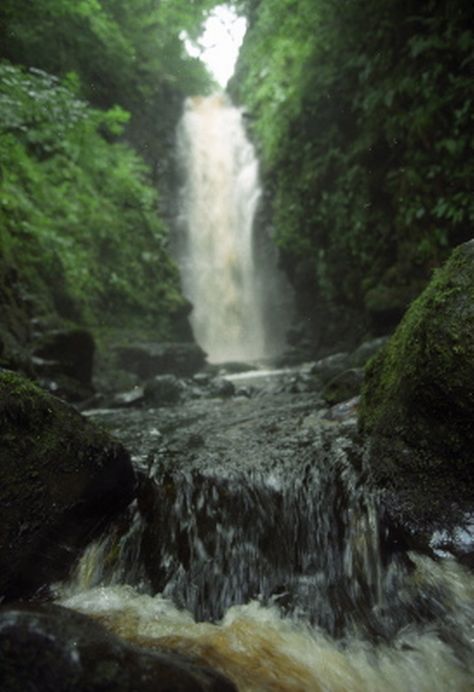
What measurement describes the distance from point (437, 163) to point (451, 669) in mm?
6295

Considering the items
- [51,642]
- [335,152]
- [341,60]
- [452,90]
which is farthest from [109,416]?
[341,60]

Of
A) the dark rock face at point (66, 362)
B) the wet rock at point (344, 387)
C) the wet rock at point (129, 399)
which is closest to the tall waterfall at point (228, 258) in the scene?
the wet rock at point (129, 399)

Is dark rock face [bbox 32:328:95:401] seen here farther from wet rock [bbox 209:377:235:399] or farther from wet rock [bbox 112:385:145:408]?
wet rock [bbox 209:377:235:399]

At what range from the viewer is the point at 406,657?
6.30 feet

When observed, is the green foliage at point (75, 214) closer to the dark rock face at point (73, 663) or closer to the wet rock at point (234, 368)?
the wet rock at point (234, 368)

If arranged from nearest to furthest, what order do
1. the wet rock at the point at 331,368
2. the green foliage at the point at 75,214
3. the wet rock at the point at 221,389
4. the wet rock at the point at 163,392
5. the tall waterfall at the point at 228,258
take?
the green foliage at the point at 75,214 → the wet rock at the point at 331,368 → the wet rock at the point at 163,392 → the wet rock at the point at 221,389 → the tall waterfall at the point at 228,258

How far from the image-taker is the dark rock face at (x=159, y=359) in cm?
987

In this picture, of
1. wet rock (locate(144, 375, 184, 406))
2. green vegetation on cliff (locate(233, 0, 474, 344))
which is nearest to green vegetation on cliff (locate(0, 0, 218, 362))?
wet rock (locate(144, 375, 184, 406))

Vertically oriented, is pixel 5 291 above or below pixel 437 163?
below

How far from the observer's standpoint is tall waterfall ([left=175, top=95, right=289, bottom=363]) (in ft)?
54.2

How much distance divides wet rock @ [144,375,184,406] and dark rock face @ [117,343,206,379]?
2.43 m

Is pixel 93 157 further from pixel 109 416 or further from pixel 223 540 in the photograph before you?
pixel 223 540

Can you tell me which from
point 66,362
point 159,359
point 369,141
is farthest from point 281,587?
point 159,359

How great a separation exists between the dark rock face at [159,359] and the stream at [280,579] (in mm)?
6502
